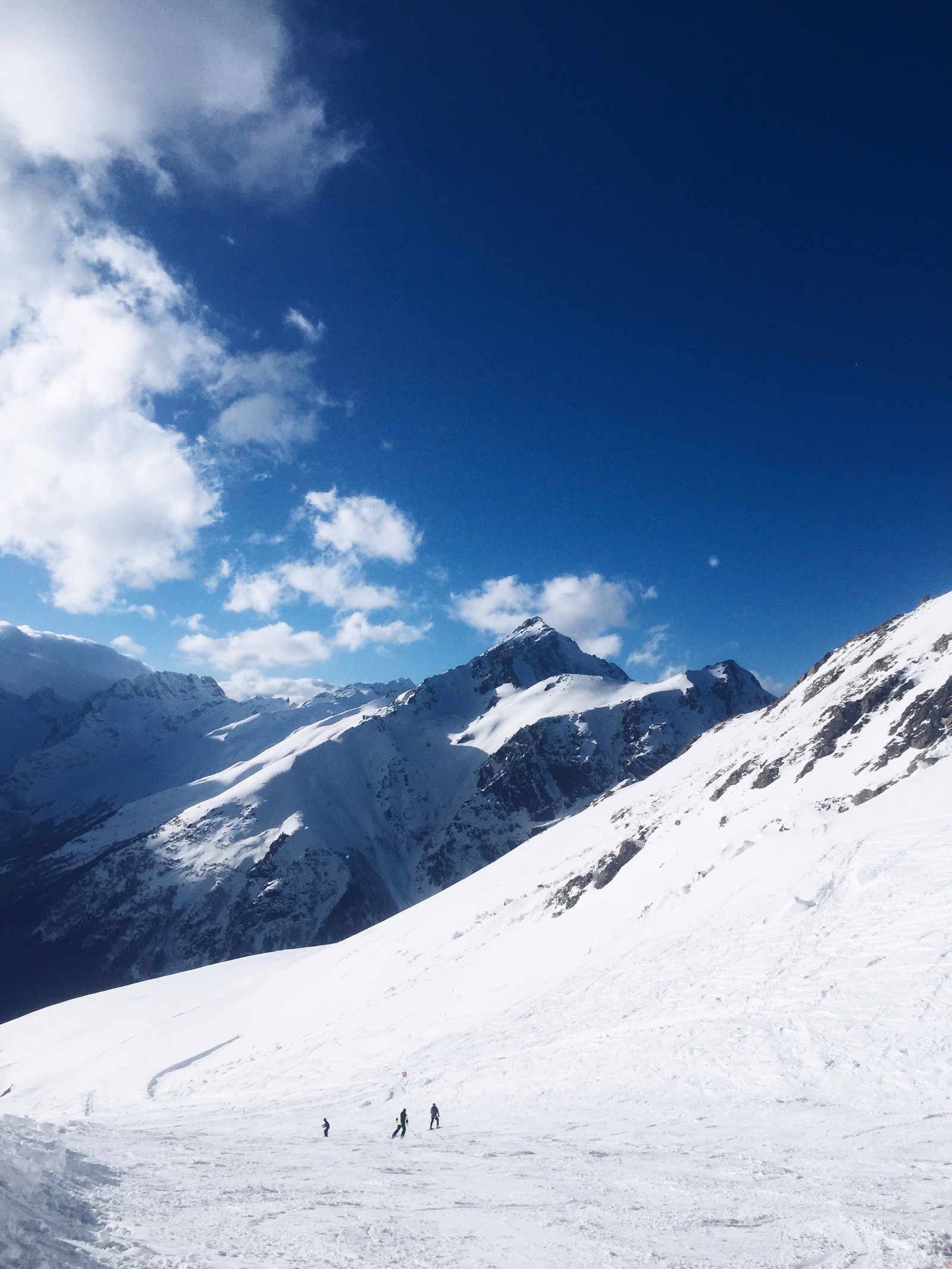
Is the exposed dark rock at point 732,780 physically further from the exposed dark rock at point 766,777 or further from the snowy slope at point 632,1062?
the exposed dark rock at point 766,777

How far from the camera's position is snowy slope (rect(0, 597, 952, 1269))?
10898 millimetres

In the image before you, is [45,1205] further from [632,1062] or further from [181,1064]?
[181,1064]

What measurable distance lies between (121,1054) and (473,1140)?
143ft

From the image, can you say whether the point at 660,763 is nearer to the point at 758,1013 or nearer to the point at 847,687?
the point at 847,687

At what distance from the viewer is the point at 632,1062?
2111cm

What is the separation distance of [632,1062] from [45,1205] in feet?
55.8

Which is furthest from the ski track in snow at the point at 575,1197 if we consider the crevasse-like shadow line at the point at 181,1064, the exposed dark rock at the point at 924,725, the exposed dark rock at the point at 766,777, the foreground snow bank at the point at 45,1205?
the exposed dark rock at the point at 766,777

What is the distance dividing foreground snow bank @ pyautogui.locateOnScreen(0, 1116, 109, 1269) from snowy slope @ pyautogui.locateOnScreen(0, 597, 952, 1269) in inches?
28.9

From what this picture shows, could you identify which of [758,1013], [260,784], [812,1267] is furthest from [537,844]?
[260,784]

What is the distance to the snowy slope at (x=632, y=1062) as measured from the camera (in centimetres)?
1090

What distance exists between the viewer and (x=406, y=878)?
575 ft

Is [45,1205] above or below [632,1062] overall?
above

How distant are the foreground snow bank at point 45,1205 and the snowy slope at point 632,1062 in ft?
2.41

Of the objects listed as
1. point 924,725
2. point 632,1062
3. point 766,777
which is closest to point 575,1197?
point 632,1062
